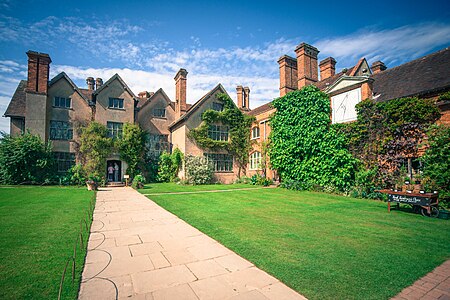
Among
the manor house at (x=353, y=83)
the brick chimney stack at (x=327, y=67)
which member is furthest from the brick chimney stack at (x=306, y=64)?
the brick chimney stack at (x=327, y=67)

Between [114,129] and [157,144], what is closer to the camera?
[114,129]

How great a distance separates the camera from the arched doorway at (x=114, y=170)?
20.9 meters

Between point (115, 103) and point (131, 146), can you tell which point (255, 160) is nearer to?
point (131, 146)

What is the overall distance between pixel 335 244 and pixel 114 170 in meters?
20.6

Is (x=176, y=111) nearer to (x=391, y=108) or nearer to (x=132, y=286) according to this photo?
(x=391, y=108)

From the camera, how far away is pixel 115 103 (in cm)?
2173

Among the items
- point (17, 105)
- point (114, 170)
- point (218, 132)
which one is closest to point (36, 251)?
point (114, 170)

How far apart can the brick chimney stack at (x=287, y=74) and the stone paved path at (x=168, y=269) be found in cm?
1715

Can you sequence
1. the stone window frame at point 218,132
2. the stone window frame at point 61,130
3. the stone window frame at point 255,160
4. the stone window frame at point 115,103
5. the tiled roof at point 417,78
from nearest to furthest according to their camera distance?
the tiled roof at point 417,78 < the stone window frame at point 61,130 < the stone window frame at point 115,103 < the stone window frame at point 255,160 < the stone window frame at point 218,132

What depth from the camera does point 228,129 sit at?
2364 cm

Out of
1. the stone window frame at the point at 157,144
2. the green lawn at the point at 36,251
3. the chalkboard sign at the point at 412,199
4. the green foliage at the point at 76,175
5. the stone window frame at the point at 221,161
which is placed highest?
the stone window frame at the point at 157,144

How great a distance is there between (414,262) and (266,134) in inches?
698

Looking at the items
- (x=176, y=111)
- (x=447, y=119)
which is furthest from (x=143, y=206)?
(x=176, y=111)

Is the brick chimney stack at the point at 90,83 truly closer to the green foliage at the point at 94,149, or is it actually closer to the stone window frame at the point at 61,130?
the stone window frame at the point at 61,130
